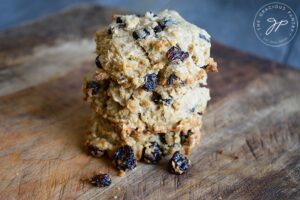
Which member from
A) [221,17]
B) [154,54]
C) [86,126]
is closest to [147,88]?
[154,54]

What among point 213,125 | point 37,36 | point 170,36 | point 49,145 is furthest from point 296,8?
point 49,145

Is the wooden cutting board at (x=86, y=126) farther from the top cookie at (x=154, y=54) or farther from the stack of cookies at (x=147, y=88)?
the top cookie at (x=154, y=54)

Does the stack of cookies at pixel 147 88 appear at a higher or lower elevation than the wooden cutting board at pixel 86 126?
higher

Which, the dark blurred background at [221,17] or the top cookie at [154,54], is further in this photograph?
the dark blurred background at [221,17]

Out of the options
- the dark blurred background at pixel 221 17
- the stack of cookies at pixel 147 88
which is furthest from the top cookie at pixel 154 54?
the dark blurred background at pixel 221 17

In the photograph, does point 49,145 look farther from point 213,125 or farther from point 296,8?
point 296,8
